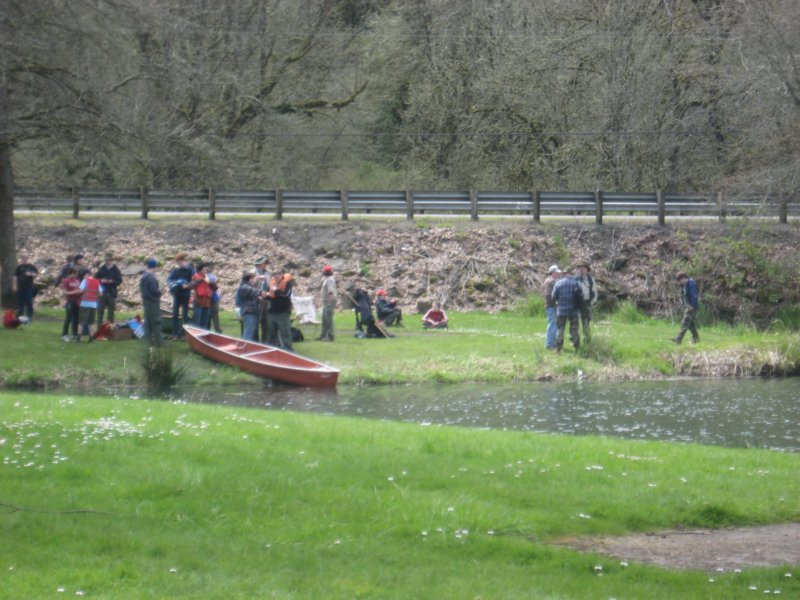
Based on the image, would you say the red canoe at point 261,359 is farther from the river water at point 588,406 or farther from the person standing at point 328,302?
the person standing at point 328,302

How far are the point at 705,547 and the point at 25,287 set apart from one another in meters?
21.4

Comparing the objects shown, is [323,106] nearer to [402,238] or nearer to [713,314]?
[402,238]

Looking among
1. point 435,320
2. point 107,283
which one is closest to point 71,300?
point 107,283

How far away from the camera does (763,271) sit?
36.3m

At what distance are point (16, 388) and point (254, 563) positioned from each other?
1569 cm

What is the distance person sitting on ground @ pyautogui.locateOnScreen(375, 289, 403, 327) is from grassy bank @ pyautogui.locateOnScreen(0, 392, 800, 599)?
52.5ft

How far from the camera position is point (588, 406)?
20359 millimetres

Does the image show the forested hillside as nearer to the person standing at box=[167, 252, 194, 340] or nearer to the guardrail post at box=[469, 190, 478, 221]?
the guardrail post at box=[469, 190, 478, 221]

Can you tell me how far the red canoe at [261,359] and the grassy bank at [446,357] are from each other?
0.88 feet

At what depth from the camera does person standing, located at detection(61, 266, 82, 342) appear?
23734mm

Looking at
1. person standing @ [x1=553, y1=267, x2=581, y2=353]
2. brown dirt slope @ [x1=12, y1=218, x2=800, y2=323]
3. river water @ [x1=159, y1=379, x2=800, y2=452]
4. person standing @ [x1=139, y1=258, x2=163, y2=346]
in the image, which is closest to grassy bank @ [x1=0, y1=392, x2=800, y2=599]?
river water @ [x1=159, y1=379, x2=800, y2=452]

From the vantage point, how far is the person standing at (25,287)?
2627 cm

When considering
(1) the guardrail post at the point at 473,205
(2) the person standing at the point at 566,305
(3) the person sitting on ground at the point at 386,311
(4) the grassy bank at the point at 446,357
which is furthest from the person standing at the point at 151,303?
(1) the guardrail post at the point at 473,205

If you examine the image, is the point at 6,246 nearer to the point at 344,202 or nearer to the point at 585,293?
the point at 344,202
